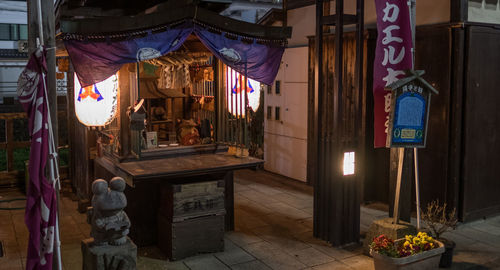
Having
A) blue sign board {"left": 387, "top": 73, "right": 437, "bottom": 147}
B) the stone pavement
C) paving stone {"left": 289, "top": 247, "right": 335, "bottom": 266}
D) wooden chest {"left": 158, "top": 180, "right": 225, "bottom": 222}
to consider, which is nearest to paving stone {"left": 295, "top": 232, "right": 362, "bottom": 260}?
the stone pavement

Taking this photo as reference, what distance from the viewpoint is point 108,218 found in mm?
6516

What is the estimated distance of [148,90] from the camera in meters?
12.3

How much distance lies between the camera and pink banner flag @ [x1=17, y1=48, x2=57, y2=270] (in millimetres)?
5316

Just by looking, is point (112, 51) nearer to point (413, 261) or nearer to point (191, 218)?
point (191, 218)

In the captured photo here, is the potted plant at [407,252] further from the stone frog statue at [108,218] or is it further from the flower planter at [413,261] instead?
Answer: the stone frog statue at [108,218]

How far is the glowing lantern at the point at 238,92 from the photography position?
10.1m

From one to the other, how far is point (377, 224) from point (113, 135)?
216 inches

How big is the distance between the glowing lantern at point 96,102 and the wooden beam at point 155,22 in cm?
106

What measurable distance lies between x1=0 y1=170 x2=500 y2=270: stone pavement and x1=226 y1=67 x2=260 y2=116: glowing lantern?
103 inches

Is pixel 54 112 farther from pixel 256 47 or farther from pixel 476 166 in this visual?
pixel 476 166

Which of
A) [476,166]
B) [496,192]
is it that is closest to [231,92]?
[476,166]

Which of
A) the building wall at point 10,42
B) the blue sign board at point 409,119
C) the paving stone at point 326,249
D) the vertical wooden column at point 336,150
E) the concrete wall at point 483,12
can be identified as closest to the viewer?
the blue sign board at point 409,119

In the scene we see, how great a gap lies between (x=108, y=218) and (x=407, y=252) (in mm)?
4470

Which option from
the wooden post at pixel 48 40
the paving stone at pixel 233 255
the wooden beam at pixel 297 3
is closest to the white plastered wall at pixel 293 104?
the wooden beam at pixel 297 3
